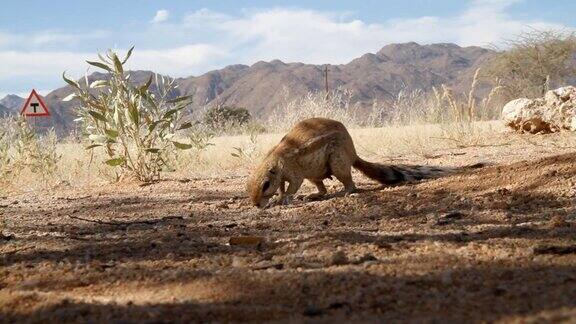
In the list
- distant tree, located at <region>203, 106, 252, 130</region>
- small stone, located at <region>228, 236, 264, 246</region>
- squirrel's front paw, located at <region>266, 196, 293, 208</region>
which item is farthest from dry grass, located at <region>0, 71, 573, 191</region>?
small stone, located at <region>228, 236, 264, 246</region>

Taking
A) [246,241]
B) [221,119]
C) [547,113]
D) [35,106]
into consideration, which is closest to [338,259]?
[246,241]

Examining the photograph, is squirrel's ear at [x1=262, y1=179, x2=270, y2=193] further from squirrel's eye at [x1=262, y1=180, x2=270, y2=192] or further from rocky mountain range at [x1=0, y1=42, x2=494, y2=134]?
rocky mountain range at [x1=0, y1=42, x2=494, y2=134]

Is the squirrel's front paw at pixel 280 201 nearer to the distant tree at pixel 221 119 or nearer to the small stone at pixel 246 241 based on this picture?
the small stone at pixel 246 241

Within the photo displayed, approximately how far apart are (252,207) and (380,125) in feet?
36.2

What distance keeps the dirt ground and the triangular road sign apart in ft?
22.1

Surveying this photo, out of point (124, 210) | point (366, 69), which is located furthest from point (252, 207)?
point (366, 69)

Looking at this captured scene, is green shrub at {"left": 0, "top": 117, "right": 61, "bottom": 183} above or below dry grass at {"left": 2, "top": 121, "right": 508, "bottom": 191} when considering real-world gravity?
above

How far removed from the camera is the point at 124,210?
6.89 meters

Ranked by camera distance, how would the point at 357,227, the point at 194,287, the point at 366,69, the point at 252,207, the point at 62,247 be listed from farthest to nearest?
the point at 366,69 < the point at 252,207 < the point at 357,227 < the point at 62,247 < the point at 194,287

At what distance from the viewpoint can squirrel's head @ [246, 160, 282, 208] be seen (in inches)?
259

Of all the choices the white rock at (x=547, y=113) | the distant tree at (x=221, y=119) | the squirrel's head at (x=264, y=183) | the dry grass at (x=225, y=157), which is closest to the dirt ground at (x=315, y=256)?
the squirrel's head at (x=264, y=183)

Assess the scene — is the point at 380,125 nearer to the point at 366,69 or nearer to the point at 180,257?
the point at 180,257

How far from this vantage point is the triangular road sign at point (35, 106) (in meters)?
13.6

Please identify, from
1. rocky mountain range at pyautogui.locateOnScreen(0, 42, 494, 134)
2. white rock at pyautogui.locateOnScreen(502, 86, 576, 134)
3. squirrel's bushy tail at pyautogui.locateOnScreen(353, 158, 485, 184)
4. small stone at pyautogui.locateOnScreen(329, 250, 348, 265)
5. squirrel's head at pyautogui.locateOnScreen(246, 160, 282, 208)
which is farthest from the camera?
rocky mountain range at pyautogui.locateOnScreen(0, 42, 494, 134)
